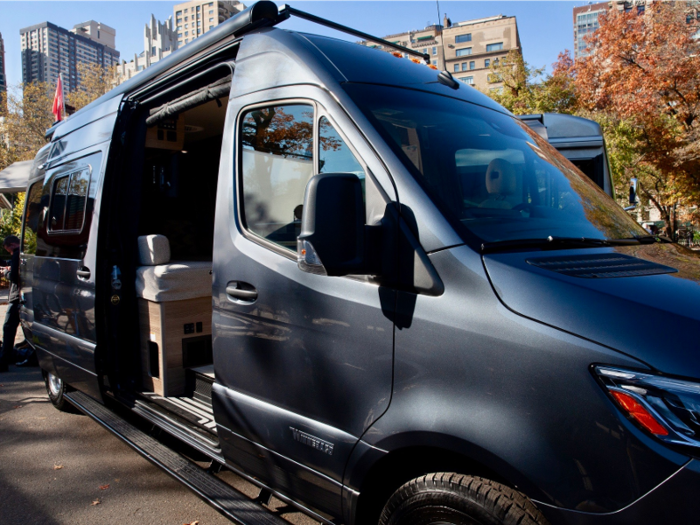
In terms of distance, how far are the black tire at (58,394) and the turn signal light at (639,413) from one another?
16.4 ft

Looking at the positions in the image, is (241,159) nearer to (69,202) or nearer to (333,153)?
(333,153)

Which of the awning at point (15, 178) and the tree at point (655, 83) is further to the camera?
the tree at point (655, 83)

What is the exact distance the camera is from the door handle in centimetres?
257

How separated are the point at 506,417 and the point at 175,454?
2463 mm

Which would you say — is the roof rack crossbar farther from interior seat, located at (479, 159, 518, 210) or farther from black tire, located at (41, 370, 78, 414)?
black tire, located at (41, 370, 78, 414)

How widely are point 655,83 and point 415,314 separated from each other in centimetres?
1859

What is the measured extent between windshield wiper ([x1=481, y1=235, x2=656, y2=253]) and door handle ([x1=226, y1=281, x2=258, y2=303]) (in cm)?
116

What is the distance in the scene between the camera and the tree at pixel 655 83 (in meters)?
16.8

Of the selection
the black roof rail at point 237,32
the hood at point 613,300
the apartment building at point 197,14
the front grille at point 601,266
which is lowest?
the hood at point 613,300

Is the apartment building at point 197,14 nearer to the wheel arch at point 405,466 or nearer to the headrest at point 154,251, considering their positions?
the headrest at point 154,251

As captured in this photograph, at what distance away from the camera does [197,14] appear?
172 m

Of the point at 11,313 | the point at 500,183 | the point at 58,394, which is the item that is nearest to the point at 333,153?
the point at 500,183

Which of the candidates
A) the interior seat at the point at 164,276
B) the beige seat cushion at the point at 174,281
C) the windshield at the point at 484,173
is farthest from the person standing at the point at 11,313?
the windshield at the point at 484,173

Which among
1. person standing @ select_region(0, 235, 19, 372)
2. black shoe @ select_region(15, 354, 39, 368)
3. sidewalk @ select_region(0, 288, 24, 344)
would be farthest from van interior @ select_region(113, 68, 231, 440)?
sidewalk @ select_region(0, 288, 24, 344)
